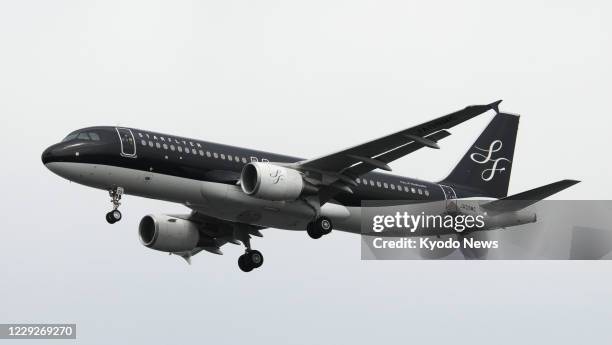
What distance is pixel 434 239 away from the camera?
188 ft

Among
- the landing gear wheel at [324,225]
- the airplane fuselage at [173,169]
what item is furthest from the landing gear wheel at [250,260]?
the landing gear wheel at [324,225]

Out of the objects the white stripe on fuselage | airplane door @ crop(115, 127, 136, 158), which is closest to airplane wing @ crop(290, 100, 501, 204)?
the white stripe on fuselage

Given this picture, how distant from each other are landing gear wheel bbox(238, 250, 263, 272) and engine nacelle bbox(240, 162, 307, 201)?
6.89 meters

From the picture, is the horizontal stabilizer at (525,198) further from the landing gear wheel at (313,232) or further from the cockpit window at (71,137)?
the cockpit window at (71,137)

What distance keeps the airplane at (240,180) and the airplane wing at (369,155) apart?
4 cm

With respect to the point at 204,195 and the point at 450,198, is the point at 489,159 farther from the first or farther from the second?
the point at 204,195

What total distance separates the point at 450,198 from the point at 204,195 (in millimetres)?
13064

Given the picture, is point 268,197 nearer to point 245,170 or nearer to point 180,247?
point 245,170

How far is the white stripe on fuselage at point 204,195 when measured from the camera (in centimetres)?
4881

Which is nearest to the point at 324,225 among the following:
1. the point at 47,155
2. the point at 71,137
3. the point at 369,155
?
the point at 369,155

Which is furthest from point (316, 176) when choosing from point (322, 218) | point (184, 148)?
point (184, 148)

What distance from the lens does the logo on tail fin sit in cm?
6184

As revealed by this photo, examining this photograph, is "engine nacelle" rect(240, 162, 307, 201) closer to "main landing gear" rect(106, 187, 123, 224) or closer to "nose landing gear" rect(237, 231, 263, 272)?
"main landing gear" rect(106, 187, 123, 224)

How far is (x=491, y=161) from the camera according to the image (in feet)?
205
